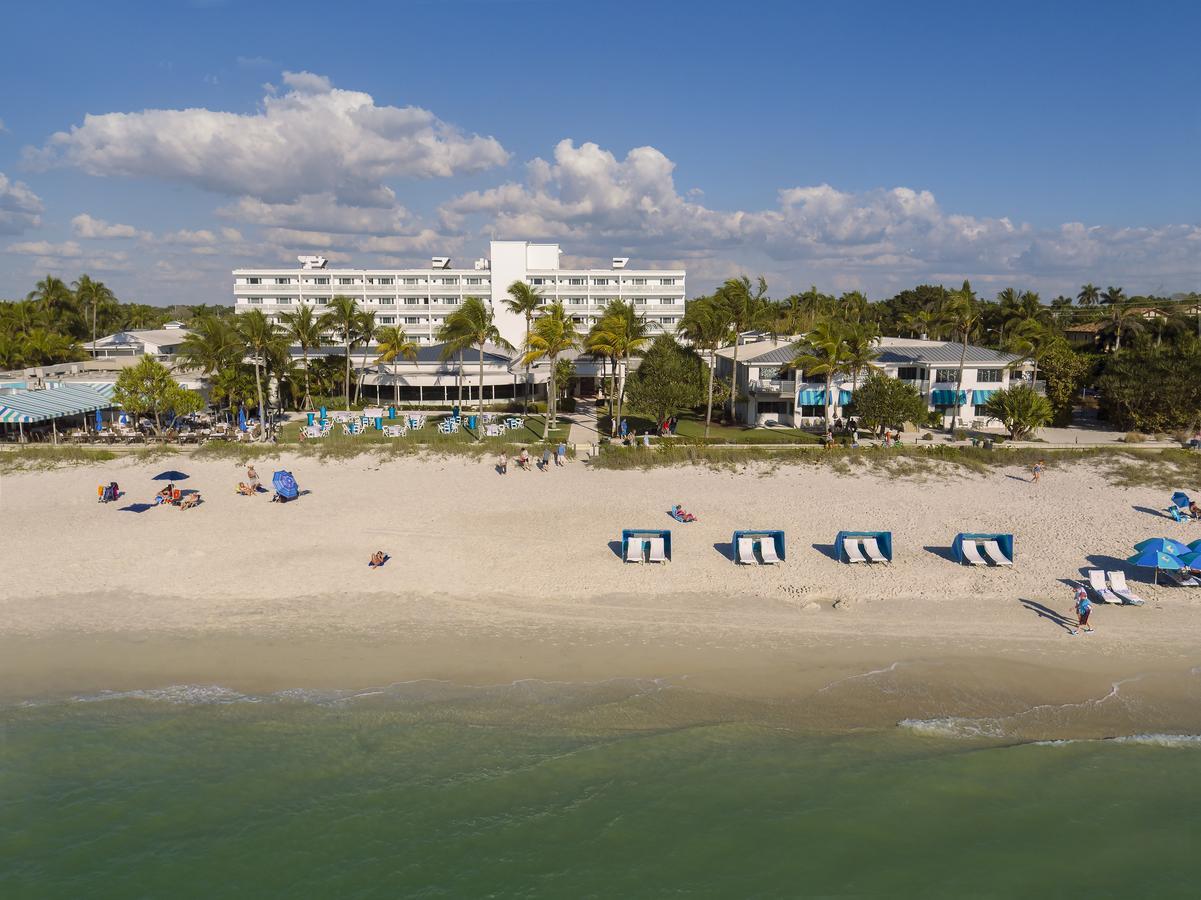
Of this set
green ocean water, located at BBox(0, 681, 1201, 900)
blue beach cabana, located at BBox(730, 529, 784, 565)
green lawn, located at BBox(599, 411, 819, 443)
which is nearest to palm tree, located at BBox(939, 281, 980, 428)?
green lawn, located at BBox(599, 411, 819, 443)

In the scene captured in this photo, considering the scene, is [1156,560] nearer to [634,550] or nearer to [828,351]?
[634,550]

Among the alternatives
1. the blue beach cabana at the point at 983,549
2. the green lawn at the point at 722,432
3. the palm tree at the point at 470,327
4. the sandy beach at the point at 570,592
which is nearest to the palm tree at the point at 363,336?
the palm tree at the point at 470,327

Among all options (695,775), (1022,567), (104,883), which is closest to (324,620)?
(104,883)

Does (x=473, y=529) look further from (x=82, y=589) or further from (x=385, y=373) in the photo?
(x=385, y=373)

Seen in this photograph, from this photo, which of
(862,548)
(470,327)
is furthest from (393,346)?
(862,548)

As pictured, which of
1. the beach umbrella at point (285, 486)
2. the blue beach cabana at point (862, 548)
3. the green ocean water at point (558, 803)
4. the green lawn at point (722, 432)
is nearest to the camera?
the green ocean water at point (558, 803)

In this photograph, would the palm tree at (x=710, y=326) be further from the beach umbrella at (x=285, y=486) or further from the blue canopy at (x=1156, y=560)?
the blue canopy at (x=1156, y=560)

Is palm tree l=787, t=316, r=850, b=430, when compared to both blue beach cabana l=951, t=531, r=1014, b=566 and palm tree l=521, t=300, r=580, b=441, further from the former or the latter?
blue beach cabana l=951, t=531, r=1014, b=566
